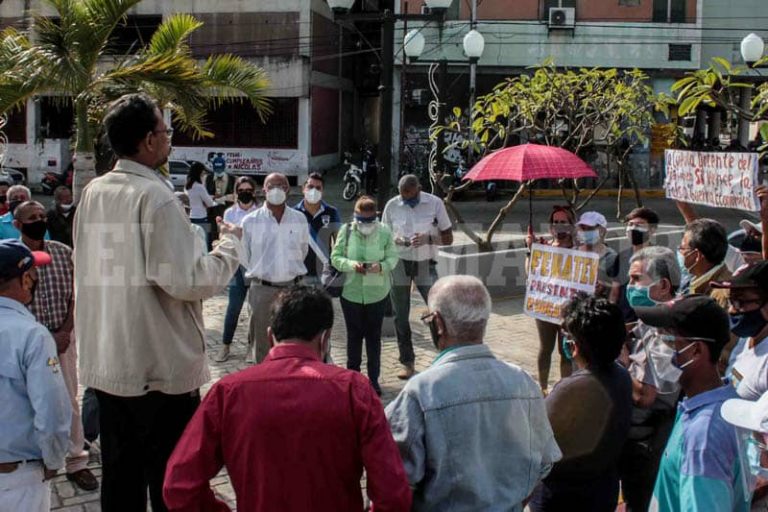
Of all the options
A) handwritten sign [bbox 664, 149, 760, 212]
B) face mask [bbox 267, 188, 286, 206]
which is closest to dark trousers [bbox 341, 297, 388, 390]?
face mask [bbox 267, 188, 286, 206]

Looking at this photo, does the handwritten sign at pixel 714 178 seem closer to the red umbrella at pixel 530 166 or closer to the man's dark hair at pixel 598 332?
the red umbrella at pixel 530 166

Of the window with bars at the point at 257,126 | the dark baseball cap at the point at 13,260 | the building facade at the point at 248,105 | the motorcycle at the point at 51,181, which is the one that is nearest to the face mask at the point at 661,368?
the dark baseball cap at the point at 13,260

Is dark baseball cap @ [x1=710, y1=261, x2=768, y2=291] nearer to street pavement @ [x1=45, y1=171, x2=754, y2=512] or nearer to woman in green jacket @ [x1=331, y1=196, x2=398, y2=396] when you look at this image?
street pavement @ [x1=45, y1=171, x2=754, y2=512]

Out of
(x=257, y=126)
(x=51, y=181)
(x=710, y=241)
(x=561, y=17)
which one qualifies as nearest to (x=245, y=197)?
(x=710, y=241)

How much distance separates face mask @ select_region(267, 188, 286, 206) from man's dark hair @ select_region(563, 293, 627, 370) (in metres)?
3.75

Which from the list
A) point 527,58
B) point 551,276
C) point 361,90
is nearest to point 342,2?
point 551,276

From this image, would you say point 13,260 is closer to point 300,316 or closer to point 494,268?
point 300,316

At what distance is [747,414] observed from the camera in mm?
2439

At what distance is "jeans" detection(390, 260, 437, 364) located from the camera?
7.60m

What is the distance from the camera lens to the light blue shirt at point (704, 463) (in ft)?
8.27

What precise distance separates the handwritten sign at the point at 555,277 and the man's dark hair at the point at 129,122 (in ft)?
12.7

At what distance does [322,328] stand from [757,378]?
5.75 feet

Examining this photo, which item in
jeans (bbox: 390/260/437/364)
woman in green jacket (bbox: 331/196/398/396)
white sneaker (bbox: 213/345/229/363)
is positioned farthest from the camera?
white sneaker (bbox: 213/345/229/363)

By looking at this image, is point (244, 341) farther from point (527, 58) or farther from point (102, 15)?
point (527, 58)
